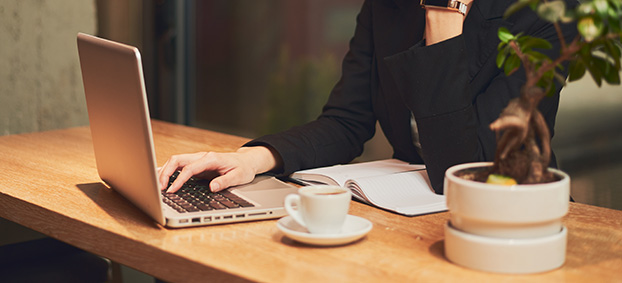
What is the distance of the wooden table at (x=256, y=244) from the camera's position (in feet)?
2.73

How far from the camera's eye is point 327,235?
0.92 metres

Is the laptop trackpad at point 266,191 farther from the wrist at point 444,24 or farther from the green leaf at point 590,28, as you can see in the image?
the green leaf at point 590,28

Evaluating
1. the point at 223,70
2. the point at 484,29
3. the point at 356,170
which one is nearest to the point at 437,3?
the point at 484,29

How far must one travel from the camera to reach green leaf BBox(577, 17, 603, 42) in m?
0.75

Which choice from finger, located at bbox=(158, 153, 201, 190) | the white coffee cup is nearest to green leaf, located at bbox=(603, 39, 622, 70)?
the white coffee cup

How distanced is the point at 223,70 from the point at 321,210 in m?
2.92

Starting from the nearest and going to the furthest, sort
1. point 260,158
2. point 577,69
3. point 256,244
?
point 577,69 → point 256,244 → point 260,158

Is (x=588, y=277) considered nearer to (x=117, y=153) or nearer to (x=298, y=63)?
(x=117, y=153)

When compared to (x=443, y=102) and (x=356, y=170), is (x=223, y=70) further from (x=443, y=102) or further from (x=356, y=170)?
(x=443, y=102)

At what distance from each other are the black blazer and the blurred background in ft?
2.50

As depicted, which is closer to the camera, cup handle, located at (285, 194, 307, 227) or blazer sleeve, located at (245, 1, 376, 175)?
cup handle, located at (285, 194, 307, 227)

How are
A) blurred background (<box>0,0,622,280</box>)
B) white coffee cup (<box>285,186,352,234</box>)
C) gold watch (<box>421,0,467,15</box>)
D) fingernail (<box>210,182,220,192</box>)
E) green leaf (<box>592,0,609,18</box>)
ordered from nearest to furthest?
A: green leaf (<box>592,0,609,18</box>) → white coffee cup (<box>285,186,352,234</box>) → fingernail (<box>210,182,220,192</box>) → gold watch (<box>421,0,467,15</box>) → blurred background (<box>0,0,622,280</box>)

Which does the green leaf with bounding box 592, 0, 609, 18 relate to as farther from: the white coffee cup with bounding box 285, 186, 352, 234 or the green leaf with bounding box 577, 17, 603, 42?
the white coffee cup with bounding box 285, 186, 352, 234

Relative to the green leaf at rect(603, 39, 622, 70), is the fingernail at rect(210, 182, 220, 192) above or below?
below
